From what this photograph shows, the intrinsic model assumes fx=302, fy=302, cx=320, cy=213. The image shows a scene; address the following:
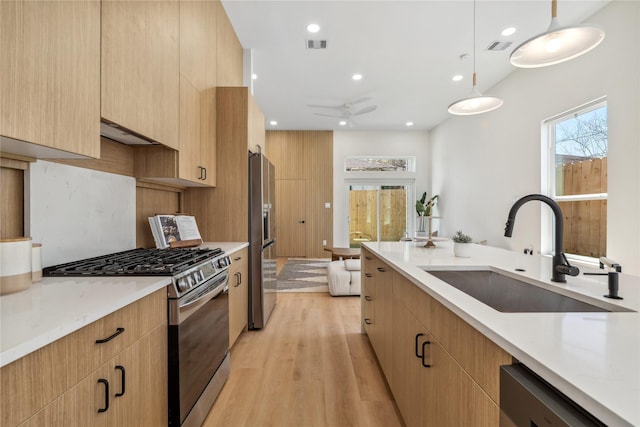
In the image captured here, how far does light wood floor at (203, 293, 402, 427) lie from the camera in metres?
1.75

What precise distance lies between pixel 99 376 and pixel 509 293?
5.64 ft

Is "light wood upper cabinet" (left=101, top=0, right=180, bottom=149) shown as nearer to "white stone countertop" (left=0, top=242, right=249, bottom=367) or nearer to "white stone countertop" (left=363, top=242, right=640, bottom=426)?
"white stone countertop" (left=0, top=242, right=249, bottom=367)

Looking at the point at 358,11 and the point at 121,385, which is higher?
the point at 358,11

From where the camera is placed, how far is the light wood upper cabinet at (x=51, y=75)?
939mm

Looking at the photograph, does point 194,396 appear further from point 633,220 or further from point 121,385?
point 633,220

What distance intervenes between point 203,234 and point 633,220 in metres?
3.97

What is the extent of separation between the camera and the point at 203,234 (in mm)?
2859

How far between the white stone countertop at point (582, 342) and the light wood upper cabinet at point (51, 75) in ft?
4.95

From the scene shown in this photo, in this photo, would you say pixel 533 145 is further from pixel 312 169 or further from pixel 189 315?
pixel 312 169

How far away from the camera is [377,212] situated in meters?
8.06

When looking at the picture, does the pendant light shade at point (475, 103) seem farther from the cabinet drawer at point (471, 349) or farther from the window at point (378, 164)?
the window at point (378, 164)

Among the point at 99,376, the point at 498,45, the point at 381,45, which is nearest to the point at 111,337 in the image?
the point at 99,376

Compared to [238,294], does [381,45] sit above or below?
above

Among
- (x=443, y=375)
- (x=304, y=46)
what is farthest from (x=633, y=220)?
(x=304, y=46)
